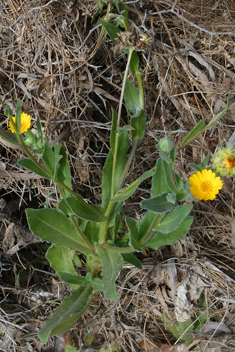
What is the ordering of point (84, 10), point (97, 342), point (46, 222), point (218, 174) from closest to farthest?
point (218, 174)
point (46, 222)
point (84, 10)
point (97, 342)

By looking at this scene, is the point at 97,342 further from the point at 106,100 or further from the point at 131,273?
the point at 106,100

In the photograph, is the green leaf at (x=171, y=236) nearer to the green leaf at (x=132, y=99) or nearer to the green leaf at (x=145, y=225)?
the green leaf at (x=145, y=225)

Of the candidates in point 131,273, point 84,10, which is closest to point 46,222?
point 131,273

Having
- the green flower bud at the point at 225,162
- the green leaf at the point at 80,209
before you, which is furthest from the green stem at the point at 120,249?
the green flower bud at the point at 225,162

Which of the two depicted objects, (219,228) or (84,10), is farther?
(219,228)

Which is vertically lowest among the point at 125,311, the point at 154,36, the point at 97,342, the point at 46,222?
the point at 97,342

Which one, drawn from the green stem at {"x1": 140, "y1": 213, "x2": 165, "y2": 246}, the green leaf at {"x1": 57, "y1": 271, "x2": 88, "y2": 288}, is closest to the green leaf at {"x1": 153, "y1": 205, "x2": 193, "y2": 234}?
the green stem at {"x1": 140, "y1": 213, "x2": 165, "y2": 246}
